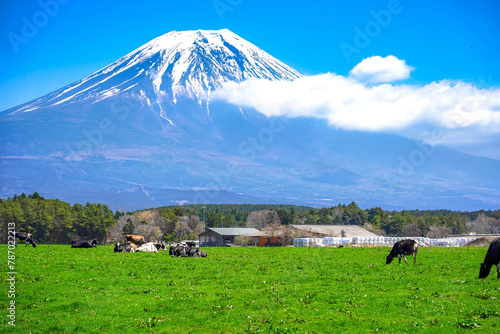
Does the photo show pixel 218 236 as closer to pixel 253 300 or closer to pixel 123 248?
pixel 123 248

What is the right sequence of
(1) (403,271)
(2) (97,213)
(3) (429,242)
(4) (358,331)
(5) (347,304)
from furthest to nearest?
(2) (97,213)
(3) (429,242)
(1) (403,271)
(5) (347,304)
(4) (358,331)

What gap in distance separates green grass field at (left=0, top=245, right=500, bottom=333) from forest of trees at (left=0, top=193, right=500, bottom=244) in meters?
91.4

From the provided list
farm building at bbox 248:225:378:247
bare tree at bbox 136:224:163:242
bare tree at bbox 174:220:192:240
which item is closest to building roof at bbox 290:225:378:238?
farm building at bbox 248:225:378:247

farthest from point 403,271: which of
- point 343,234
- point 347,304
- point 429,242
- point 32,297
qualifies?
point 343,234

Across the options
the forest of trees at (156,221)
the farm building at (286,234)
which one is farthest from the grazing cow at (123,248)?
the forest of trees at (156,221)

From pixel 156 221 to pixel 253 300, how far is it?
124000 mm

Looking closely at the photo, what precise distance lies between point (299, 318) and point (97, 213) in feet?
357

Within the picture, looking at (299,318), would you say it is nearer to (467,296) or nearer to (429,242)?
(467,296)

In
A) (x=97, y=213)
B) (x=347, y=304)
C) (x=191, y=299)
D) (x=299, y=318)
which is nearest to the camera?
(x=299, y=318)

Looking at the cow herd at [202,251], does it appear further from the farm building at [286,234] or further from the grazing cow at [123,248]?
the farm building at [286,234]

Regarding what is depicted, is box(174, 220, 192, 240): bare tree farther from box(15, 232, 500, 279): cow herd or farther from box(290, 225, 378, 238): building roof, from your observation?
box(15, 232, 500, 279): cow herd

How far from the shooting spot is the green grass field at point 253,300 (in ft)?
47.3

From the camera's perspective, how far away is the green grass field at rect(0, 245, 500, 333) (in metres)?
14.4

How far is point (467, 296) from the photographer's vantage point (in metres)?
17.2
